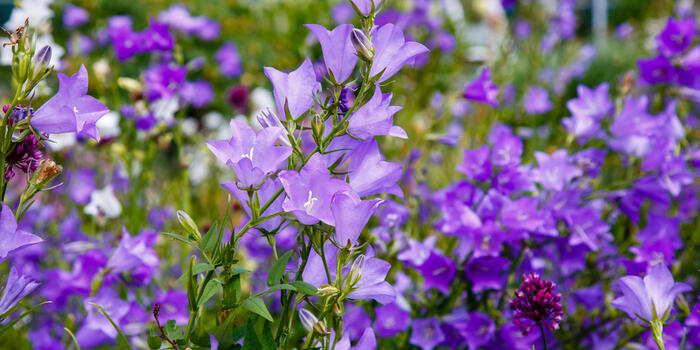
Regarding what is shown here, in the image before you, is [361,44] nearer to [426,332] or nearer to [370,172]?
[370,172]

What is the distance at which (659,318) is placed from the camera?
3.10 feet

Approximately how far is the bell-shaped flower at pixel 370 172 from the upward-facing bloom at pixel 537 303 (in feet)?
0.99

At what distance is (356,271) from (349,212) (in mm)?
80

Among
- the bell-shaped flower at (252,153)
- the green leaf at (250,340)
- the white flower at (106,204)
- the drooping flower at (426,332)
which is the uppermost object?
the bell-shaped flower at (252,153)

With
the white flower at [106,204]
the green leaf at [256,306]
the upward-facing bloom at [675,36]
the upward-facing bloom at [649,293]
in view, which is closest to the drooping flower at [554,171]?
the upward-facing bloom at [649,293]

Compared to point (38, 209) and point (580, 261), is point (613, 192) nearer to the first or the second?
point (580, 261)

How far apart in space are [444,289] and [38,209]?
1382 millimetres

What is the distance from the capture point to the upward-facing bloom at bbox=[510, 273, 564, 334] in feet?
3.10

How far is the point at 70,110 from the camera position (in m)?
0.78

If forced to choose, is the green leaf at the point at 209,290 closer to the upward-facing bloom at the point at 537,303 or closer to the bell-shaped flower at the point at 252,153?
the bell-shaped flower at the point at 252,153

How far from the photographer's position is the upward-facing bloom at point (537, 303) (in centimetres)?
94

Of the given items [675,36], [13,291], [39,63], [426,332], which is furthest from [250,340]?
[675,36]

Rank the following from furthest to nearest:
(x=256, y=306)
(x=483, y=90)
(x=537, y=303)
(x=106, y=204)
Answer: (x=106, y=204), (x=483, y=90), (x=537, y=303), (x=256, y=306)

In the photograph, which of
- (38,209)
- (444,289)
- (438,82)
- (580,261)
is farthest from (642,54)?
(38,209)
